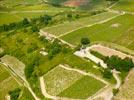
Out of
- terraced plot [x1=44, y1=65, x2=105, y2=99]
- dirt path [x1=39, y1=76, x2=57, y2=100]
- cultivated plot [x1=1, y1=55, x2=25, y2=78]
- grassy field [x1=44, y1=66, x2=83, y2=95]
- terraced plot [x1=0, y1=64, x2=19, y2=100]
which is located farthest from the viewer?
cultivated plot [x1=1, y1=55, x2=25, y2=78]

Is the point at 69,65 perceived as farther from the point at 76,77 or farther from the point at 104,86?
the point at 104,86

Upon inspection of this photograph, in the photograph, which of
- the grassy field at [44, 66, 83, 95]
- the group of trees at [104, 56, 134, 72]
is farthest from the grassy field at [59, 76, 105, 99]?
the group of trees at [104, 56, 134, 72]

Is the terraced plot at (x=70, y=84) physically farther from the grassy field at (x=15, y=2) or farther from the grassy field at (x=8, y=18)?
the grassy field at (x=15, y=2)

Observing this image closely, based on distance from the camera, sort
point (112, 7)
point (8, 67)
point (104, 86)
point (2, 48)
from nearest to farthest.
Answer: point (104, 86) → point (8, 67) → point (2, 48) → point (112, 7)

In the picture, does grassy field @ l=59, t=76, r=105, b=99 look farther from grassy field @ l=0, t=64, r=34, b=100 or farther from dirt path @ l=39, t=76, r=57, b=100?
grassy field @ l=0, t=64, r=34, b=100

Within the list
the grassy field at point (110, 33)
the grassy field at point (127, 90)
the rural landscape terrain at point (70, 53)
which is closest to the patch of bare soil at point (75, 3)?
the rural landscape terrain at point (70, 53)

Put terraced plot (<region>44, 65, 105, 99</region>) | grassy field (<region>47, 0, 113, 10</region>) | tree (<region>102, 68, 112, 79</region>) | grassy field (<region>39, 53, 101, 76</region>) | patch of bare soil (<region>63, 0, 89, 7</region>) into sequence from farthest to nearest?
patch of bare soil (<region>63, 0, 89, 7</region>) → grassy field (<region>47, 0, 113, 10</region>) → grassy field (<region>39, 53, 101, 76</region>) → tree (<region>102, 68, 112, 79</region>) → terraced plot (<region>44, 65, 105, 99</region>)

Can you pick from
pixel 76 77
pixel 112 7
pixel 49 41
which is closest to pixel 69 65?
pixel 76 77

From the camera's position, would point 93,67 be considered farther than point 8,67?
No
